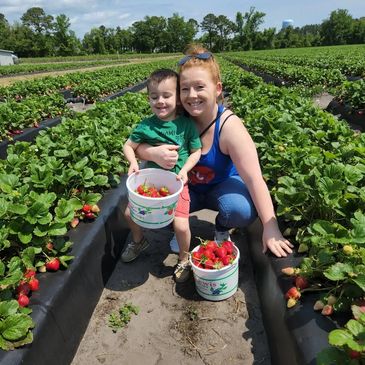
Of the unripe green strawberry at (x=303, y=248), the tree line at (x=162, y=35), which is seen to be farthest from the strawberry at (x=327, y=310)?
the tree line at (x=162, y=35)

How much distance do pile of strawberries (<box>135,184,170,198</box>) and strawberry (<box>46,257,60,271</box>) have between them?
28.2 inches

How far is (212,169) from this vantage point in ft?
9.60

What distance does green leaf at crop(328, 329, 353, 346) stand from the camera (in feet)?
4.41

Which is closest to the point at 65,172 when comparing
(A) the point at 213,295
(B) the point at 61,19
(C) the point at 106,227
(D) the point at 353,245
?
(C) the point at 106,227

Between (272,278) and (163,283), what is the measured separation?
0.96 meters

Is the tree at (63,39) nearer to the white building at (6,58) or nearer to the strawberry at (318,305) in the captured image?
the white building at (6,58)

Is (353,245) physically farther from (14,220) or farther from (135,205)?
(14,220)

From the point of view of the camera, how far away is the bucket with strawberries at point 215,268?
2.50 meters

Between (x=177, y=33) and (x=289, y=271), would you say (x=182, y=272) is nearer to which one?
(x=289, y=271)

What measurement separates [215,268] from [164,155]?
888 millimetres

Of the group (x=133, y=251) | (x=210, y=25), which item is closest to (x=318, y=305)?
(x=133, y=251)

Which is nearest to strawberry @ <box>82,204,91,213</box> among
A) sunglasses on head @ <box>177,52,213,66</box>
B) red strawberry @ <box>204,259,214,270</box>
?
red strawberry @ <box>204,259,214,270</box>

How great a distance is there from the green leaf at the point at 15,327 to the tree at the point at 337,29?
4041 inches

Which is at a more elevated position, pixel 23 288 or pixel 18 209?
pixel 18 209
